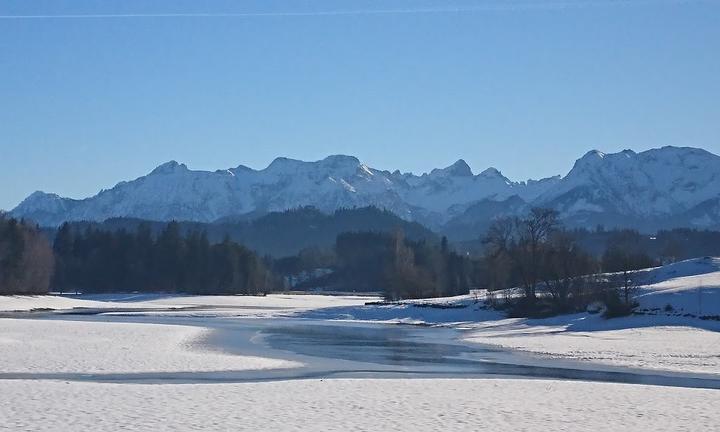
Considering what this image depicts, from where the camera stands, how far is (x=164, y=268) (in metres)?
173

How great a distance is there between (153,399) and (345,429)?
6935 mm

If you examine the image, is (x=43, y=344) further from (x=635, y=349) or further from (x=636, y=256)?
(x=636, y=256)

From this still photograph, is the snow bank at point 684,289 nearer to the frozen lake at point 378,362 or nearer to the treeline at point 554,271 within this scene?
the treeline at point 554,271

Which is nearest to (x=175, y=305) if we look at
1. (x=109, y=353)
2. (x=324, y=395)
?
(x=109, y=353)

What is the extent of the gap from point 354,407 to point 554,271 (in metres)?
63.3

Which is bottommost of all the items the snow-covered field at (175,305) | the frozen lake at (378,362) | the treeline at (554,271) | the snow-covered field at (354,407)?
the snow-covered field at (354,407)

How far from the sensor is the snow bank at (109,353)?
123 feet

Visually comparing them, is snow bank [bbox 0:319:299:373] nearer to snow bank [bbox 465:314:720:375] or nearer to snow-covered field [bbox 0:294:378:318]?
snow bank [bbox 465:314:720:375]

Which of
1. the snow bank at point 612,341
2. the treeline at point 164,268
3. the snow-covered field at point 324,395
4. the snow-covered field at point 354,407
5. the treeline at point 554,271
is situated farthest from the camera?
the treeline at point 164,268

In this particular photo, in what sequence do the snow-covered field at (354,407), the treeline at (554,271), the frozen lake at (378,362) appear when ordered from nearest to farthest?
1. the snow-covered field at (354,407)
2. the frozen lake at (378,362)
3. the treeline at (554,271)

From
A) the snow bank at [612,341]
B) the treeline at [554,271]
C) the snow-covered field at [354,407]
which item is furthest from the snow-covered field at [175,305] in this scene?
the snow-covered field at [354,407]

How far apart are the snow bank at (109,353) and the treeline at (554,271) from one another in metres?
35.4

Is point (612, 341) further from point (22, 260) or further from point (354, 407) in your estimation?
point (22, 260)

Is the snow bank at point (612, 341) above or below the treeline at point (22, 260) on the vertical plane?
below
